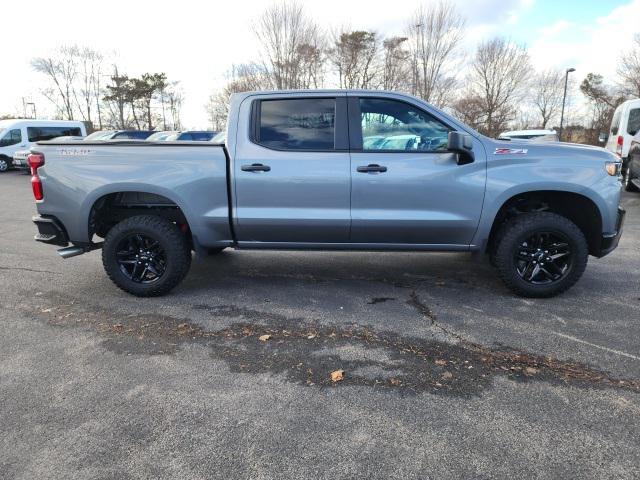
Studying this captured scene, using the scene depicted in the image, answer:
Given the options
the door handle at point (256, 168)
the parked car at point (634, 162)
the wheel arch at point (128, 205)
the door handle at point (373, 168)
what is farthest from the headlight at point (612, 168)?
the parked car at point (634, 162)

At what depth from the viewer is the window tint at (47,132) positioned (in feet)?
74.8

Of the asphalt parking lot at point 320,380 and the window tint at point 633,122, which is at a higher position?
the window tint at point 633,122

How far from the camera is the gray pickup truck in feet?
14.0

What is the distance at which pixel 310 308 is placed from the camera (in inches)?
171

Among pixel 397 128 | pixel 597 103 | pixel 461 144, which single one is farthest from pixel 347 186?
pixel 597 103

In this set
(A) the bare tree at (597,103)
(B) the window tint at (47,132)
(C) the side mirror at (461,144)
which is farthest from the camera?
(A) the bare tree at (597,103)

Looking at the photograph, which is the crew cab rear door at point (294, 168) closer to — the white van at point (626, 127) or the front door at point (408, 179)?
the front door at point (408, 179)

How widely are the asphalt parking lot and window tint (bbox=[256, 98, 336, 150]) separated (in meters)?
1.52

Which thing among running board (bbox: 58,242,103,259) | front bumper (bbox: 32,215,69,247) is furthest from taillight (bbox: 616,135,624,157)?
front bumper (bbox: 32,215,69,247)

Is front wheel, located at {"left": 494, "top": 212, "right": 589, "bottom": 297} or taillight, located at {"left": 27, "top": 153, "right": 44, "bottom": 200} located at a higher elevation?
taillight, located at {"left": 27, "top": 153, "right": 44, "bottom": 200}

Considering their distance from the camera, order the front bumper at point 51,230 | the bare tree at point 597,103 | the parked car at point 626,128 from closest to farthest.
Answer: the front bumper at point 51,230, the parked car at point 626,128, the bare tree at point 597,103

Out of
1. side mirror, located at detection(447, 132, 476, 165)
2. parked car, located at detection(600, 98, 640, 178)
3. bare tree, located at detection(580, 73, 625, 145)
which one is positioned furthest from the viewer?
bare tree, located at detection(580, 73, 625, 145)

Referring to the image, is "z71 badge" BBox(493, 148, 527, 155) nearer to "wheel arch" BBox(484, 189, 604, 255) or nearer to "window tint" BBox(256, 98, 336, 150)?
"wheel arch" BBox(484, 189, 604, 255)

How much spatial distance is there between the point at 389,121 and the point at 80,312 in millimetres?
3395
